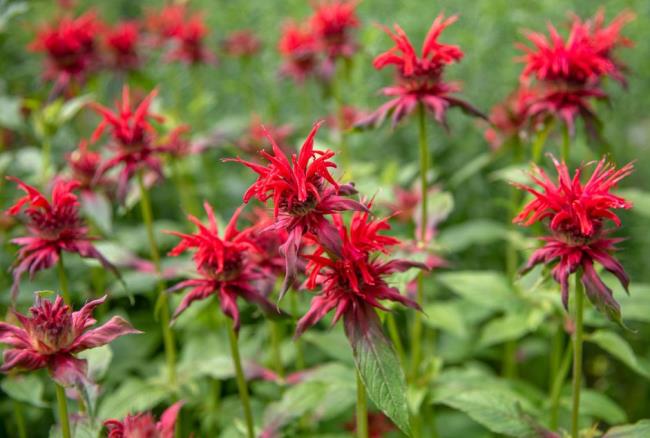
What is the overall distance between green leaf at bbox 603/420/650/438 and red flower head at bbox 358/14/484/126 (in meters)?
0.66

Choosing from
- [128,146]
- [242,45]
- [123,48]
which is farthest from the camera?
[242,45]

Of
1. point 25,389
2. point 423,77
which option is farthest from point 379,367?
point 25,389

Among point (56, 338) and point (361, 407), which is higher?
point (56, 338)

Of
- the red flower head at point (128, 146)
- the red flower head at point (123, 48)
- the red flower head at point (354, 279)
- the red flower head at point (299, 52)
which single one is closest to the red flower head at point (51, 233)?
the red flower head at point (128, 146)

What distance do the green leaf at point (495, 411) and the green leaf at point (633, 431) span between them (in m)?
0.14

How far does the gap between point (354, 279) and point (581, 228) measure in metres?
0.38

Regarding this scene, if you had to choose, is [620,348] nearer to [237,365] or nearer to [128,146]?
[237,365]

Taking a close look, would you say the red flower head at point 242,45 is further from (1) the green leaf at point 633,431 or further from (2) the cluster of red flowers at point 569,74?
(1) the green leaf at point 633,431

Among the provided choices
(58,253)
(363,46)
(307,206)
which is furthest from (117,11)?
(307,206)

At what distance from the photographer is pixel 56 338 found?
1157 mm

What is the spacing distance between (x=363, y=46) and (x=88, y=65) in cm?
101

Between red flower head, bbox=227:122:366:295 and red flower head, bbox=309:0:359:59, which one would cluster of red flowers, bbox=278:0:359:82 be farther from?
red flower head, bbox=227:122:366:295

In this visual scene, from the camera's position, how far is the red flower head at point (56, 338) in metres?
1.14

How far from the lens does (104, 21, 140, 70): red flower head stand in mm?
2738
